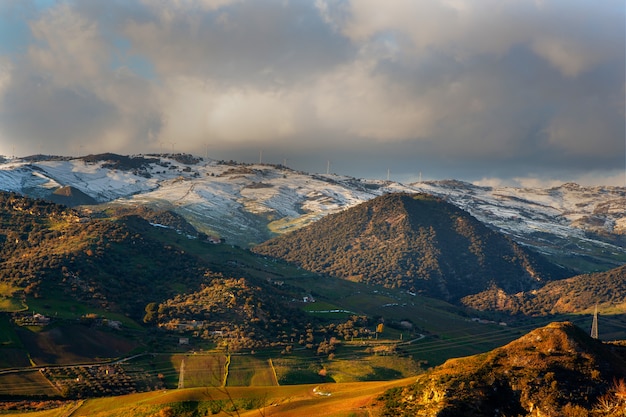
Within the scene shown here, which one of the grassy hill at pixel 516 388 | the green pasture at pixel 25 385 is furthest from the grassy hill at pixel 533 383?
the green pasture at pixel 25 385

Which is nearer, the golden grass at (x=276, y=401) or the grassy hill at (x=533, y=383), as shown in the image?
the grassy hill at (x=533, y=383)

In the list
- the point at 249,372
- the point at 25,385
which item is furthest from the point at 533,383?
the point at 25,385

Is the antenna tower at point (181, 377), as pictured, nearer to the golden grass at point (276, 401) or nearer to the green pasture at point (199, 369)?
the green pasture at point (199, 369)

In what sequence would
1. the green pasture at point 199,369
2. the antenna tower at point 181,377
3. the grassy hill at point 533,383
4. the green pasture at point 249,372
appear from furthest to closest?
the green pasture at point 249,372, the green pasture at point 199,369, the antenna tower at point 181,377, the grassy hill at point 533,383

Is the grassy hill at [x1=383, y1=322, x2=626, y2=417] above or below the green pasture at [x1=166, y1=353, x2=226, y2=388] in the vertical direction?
above

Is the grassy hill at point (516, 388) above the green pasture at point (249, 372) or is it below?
above

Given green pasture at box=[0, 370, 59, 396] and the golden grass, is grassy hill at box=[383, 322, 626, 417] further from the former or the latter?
green pasture at box=[0, 370, 59, 396]

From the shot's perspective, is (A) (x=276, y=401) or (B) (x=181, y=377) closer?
(A) (x=276, y=401)

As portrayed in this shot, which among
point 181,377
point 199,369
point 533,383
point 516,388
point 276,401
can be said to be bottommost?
point 199,369

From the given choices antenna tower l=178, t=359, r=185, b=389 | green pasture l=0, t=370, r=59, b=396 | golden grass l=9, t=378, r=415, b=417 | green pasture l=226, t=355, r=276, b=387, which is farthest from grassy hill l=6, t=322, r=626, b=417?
green pasture l=226, t=355, r=276, b=387

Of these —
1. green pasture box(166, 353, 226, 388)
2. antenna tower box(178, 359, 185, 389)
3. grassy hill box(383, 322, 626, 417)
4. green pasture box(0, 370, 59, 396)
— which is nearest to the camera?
grassy hill box(383, 322, 626, 417)

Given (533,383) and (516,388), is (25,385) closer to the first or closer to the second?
(516,388)

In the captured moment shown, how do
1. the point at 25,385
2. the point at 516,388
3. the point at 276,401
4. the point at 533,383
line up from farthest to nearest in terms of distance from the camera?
the point at 25,385, the point at 276,401, the point at 516,388, the point at 533,383

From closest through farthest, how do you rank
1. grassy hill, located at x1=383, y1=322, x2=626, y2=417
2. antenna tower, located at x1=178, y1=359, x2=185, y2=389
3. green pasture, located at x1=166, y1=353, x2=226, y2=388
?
grassy hill, located at x1=383, y1=322, x2=626, y2=417, antenna tower, located at x1=178, y1=359, x2=185, y2=389, green pasture, located at x1=166, y1=353, x2=226, y2=388
